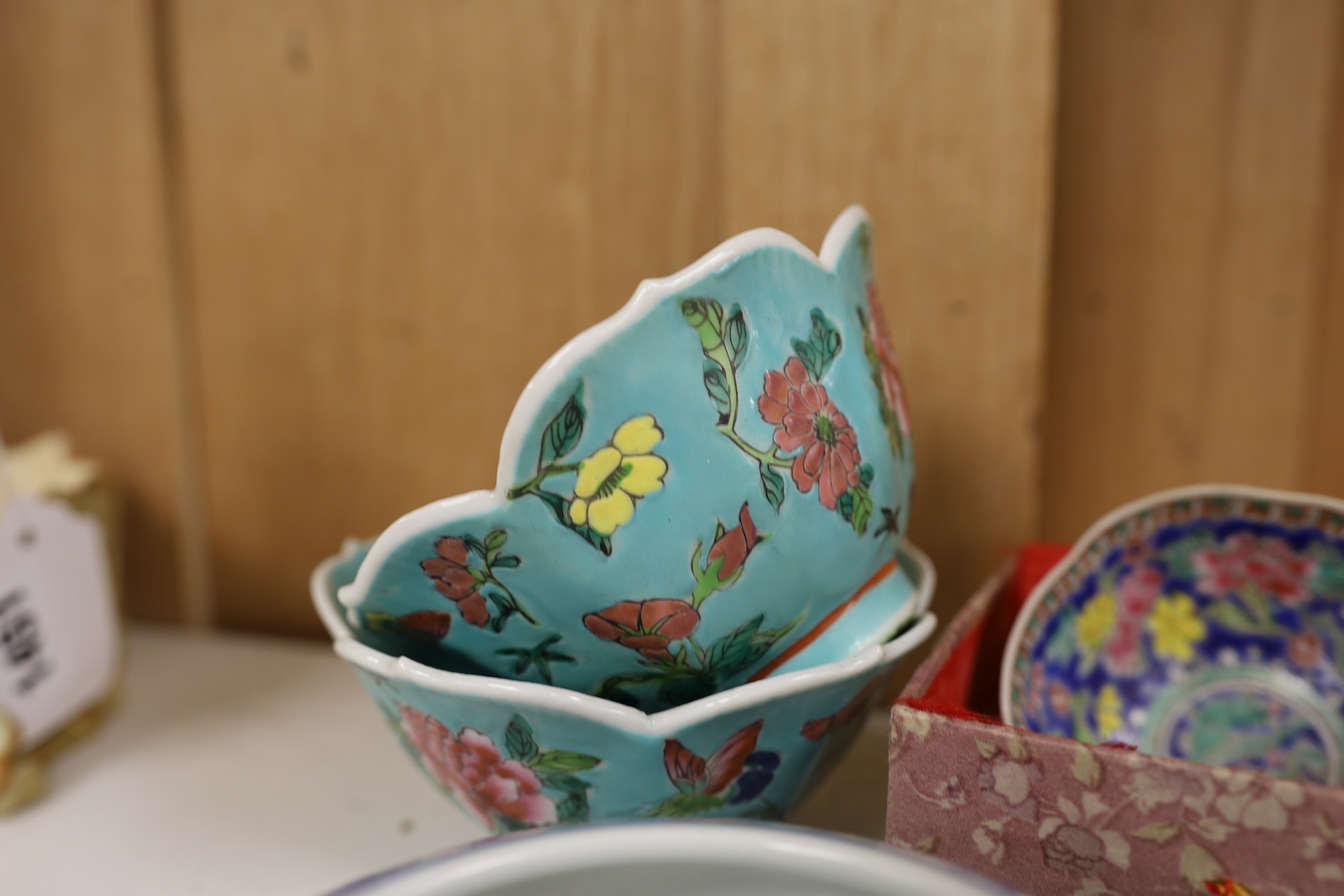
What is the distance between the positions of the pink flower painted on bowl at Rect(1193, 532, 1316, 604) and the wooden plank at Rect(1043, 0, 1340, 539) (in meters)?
0.13

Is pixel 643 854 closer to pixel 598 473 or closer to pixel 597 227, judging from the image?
pixel 598 473

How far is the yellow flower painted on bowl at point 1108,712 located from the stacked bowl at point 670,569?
15 cm

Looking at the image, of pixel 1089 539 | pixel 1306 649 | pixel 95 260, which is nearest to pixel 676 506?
pixel 1089 539

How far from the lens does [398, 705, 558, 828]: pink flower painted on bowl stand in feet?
1.32

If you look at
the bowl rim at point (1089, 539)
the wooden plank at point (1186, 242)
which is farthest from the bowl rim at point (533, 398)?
the wooden plank at point (1186, 242)

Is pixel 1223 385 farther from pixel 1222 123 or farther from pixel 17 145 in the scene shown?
pixel 17 145

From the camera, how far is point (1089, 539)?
502 millimetres

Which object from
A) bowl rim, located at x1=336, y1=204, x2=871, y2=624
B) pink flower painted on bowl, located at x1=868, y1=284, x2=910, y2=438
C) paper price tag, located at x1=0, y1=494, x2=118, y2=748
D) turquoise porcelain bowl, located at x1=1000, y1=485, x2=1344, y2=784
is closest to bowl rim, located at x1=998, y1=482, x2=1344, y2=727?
turquoise porcelain bowl, located at x1=1000, y1=485, x2=1344, y2=784

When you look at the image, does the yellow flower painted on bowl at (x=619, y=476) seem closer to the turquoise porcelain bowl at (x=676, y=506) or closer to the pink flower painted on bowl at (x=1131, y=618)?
the turquoise porcelain bowl at (x=676, y=506)

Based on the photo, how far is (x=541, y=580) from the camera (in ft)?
1.20

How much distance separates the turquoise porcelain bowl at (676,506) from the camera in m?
0.35

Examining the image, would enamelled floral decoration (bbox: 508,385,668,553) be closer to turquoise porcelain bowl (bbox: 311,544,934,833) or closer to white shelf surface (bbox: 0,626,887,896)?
turquoise porcelain bowl (bbox: 311,544,934,833)

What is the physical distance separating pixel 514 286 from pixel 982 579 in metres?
0.34

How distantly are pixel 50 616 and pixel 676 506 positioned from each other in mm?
427
